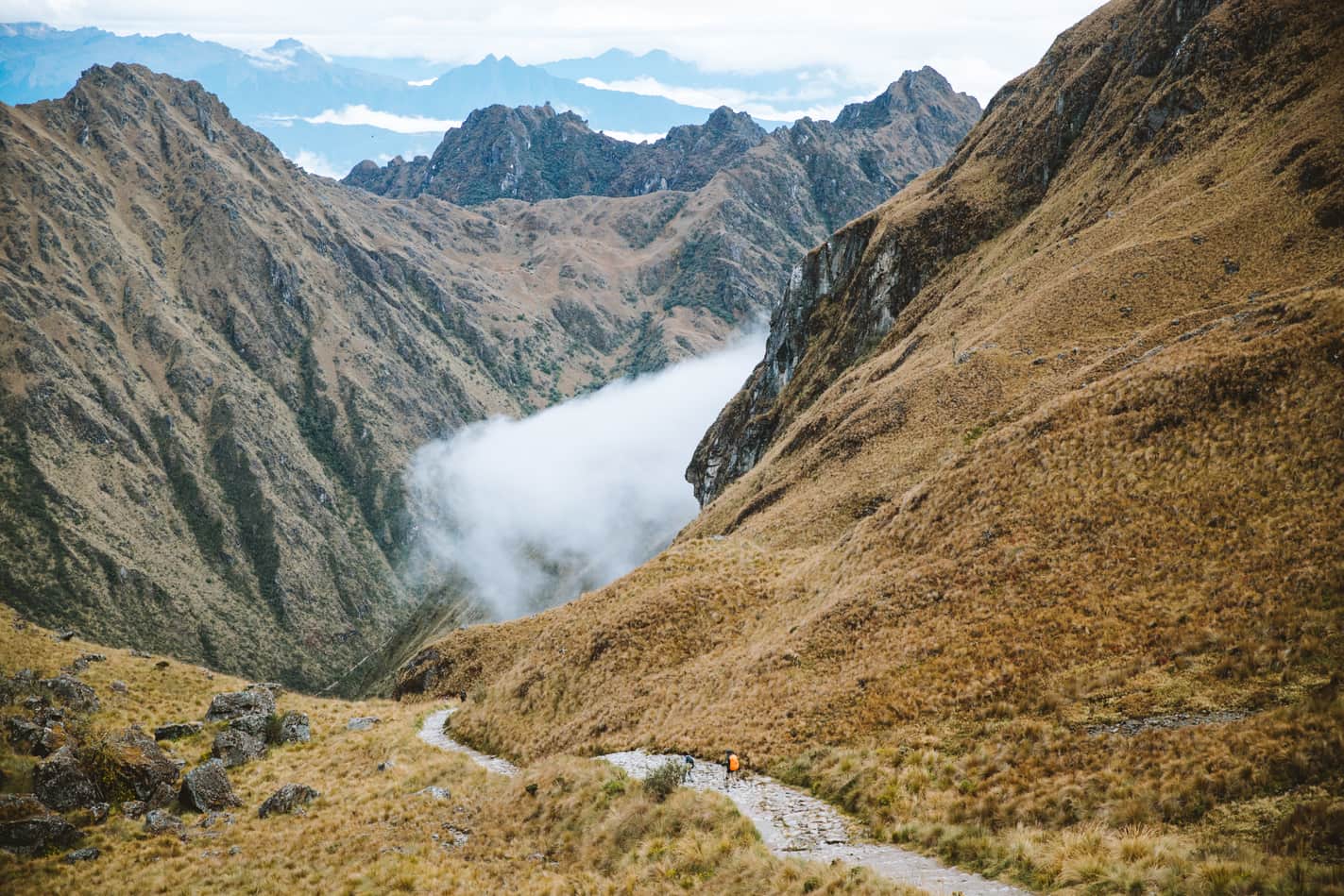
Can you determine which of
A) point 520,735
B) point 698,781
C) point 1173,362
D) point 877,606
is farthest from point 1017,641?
point 520,735

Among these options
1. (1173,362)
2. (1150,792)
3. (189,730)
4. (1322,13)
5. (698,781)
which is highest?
(1322,13)

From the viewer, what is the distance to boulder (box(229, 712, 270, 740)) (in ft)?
117

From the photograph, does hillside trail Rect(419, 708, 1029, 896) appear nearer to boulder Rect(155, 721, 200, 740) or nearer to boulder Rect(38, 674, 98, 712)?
boulder Rect(155, 721, 200, 740)

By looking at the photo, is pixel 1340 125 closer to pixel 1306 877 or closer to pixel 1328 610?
pixel 1328 610

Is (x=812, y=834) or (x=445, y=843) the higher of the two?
(x=445, y=843)

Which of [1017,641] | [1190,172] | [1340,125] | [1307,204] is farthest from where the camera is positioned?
[1190,172]

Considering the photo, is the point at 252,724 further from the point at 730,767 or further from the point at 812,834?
the point at 812,834

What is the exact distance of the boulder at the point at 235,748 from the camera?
3241 centimetres

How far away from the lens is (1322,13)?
6800cm

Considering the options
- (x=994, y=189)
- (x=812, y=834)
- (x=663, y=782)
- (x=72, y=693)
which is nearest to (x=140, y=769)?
(x=72, y=693)

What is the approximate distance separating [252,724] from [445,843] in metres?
20.3

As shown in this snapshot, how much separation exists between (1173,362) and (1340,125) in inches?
1766

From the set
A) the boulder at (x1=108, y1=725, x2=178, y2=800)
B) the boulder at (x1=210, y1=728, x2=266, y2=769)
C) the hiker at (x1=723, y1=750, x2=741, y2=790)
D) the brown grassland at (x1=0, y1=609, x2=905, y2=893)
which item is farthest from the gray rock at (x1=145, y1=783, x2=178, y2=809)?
the hiker at (x1=723, y1=750, x2=741, y2=790)

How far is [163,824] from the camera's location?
2420 cm
